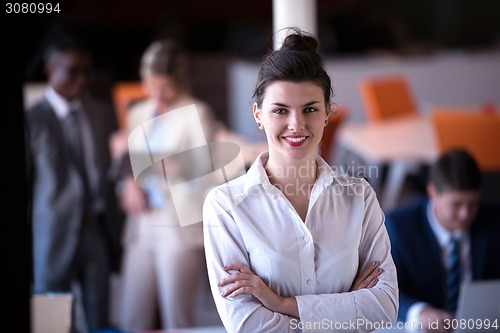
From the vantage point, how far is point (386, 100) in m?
5.26

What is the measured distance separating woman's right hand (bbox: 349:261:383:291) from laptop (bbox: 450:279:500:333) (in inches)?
14.0

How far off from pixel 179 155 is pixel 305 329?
0.44m

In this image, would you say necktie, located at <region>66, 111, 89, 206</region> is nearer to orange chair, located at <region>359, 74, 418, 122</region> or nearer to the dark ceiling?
orange chair, located at <region>359, 74, 418, 122</region>

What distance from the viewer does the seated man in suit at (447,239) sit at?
227cm

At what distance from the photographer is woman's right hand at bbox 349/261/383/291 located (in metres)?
1.26

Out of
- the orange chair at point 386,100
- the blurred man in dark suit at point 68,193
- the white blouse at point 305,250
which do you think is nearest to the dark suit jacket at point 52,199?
the blurred man in dark suit at point 68,193

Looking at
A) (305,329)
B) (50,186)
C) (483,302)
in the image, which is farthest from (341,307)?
(50,186)

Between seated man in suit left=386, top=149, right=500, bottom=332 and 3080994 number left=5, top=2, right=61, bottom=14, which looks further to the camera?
seated man in suit left=386, top=149, right=500, bottom=332

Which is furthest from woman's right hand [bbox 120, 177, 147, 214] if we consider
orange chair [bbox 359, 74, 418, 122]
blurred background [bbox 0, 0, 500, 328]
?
blurred background [bbox 0, 0, 500, 328]

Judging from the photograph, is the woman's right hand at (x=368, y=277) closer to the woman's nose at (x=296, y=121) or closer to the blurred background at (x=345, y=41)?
the woman's nose at (x=296, y=121)

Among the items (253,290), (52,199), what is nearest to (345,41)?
(52,199)

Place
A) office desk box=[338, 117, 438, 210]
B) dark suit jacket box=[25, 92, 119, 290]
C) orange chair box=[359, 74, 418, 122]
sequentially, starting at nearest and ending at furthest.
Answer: dark suit jacket box=[25, 92, 119, 290]
office desk box=[338, 117, 438, 210]
orange chair box=[359, 74, 418, 122]

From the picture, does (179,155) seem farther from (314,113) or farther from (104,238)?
(104,238)

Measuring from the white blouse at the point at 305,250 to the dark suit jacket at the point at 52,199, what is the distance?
1.69 metres
